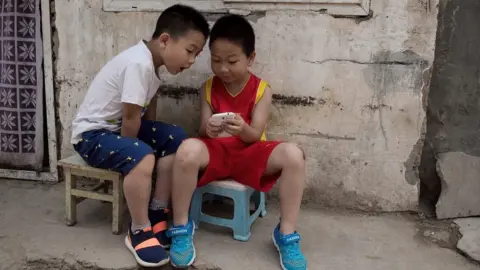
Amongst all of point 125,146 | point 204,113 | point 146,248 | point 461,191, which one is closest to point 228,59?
point 204,113

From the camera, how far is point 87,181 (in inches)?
138

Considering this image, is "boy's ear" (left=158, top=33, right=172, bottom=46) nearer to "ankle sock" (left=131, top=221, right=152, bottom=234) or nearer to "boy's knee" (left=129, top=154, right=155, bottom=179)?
"boy's knee" (left=129, top=154, right=155, bottom=179)

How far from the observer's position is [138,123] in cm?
264

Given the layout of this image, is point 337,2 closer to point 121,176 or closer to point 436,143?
point 436,143

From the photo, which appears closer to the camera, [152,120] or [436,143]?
[152,120]

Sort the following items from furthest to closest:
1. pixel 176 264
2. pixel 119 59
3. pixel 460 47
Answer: pixel 460 47
pixel 119 59
pixel 176 264

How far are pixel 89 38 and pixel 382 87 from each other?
1.94 metres

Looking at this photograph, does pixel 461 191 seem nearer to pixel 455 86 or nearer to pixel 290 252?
pixel 455 86

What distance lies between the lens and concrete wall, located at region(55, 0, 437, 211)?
2.93m

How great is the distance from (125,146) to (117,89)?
0.34 meters

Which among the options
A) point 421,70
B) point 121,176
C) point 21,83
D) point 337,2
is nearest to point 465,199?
point 421,70

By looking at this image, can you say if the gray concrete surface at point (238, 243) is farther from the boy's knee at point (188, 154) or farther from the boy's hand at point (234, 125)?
the boy's hand at point (234, 125)

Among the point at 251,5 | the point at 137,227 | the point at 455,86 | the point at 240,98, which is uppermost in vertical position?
the point at 251,5

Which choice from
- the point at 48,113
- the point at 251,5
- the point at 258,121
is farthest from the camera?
the point at 48,113
